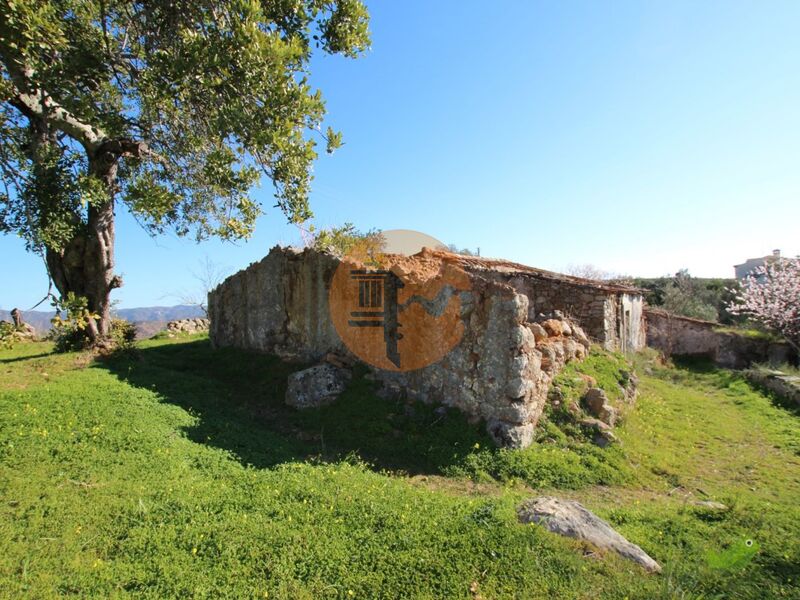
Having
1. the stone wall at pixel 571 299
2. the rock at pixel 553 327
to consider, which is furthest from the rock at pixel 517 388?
the stone wall at pixel 571 299

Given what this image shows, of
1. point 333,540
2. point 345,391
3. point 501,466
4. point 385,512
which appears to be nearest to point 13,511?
point 333,540

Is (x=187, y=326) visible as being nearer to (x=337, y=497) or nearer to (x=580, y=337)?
(x=580, y=337)

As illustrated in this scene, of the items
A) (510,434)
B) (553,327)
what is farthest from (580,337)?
(510,434)

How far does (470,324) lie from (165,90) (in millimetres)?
5328

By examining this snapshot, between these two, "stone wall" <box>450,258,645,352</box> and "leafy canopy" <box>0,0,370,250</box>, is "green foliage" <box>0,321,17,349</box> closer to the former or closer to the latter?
"leafy canopy" <box>0,0,370,250</box>

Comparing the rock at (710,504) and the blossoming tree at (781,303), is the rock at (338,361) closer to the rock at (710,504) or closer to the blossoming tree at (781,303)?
the rock at (710,504)

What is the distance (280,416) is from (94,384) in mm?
3217

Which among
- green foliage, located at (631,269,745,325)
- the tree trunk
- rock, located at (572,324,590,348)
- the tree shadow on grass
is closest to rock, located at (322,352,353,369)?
the tree shadow on grass

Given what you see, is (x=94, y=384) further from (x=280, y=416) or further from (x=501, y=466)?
(x=501, y=466)

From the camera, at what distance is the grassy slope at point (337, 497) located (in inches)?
134

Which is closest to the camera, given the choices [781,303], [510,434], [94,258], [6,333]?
[6,333]

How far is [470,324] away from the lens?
22.9ft

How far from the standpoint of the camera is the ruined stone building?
6.57 meters

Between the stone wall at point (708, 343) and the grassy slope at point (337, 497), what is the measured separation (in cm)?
757
